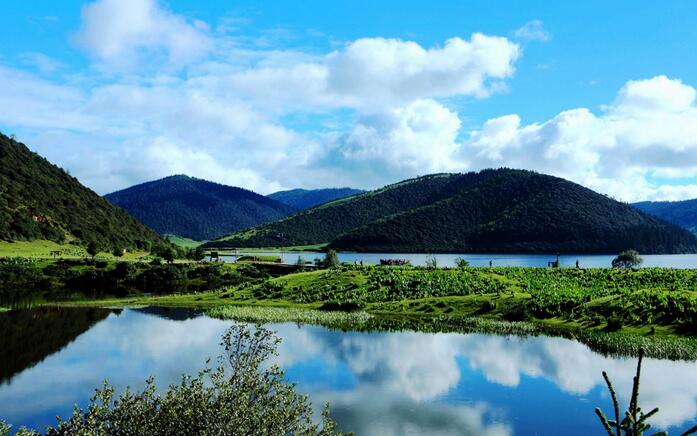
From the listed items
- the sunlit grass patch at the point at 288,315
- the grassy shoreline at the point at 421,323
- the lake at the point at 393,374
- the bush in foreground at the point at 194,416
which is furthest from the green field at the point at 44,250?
the bush in foreground at the point at 194,416

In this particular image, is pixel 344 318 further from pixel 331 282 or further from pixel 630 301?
pixel 630 301

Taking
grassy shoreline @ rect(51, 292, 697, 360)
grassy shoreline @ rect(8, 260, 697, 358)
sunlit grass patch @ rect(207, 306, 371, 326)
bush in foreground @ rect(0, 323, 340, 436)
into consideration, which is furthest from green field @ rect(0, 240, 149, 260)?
bush in foreground @ rect(0, 323, 340, 436)

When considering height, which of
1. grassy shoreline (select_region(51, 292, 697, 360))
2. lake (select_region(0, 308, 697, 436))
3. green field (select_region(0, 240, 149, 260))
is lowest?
lake (select_region(0, 308, 697, 436))

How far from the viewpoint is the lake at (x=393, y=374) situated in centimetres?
3619

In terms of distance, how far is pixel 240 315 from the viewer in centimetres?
8206

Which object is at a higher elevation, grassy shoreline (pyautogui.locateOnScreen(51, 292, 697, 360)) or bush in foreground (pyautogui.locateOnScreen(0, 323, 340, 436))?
bush in foreground (pyautogui.locateOnScreen(0, 323, 340, 436))

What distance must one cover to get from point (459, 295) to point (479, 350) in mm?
32461

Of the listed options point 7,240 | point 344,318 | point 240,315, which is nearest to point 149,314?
point 240,315

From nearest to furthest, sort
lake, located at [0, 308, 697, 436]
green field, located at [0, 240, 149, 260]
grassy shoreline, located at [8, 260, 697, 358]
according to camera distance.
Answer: lake, located at [0, 308, 697, 436] < grassy shoreline, located at [8, 260, 697, 358] < green field, located at [0, 240, 149, 260]

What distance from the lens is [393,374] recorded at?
48375mm

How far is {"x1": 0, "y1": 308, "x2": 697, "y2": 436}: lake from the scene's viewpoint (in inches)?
1425

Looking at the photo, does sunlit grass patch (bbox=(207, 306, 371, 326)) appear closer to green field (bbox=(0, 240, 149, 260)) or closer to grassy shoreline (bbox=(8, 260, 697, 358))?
grassy shoreline (bbox=(8, 260, 697, 358))

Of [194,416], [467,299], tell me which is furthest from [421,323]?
[194,416]

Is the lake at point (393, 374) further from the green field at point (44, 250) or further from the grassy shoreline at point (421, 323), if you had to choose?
the green field at point (44, 250)
